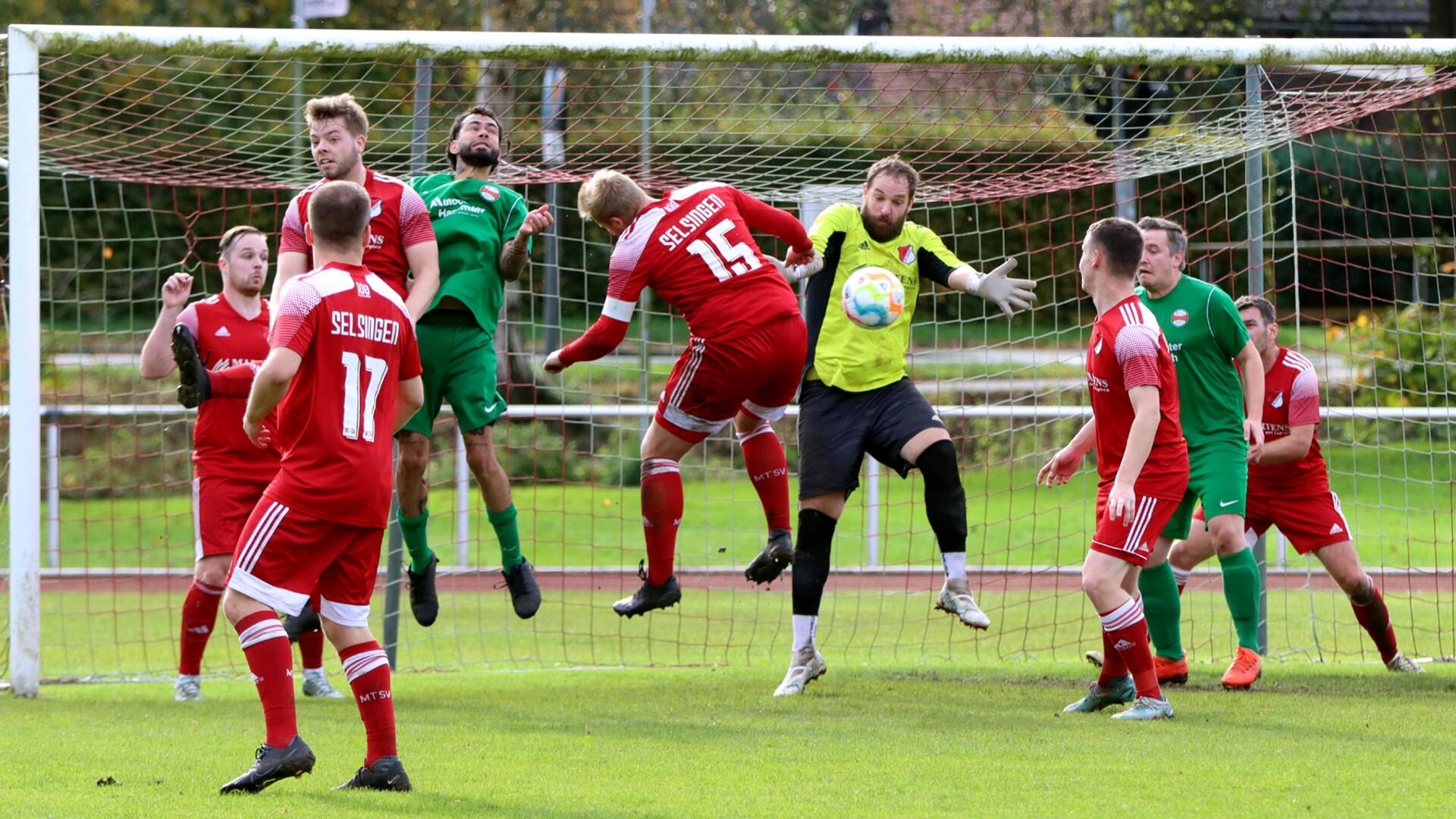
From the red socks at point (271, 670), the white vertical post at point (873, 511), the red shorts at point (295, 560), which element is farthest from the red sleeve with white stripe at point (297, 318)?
the white vertical post at point (873, 511)

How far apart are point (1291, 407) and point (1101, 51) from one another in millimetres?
1975

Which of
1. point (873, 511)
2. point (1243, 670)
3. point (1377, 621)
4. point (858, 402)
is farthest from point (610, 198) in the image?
point (873, 511)

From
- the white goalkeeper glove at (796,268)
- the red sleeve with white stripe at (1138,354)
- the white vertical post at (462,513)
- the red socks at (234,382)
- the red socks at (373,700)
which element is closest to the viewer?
the red socks at (373,700)

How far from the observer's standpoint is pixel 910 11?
92.1 ft

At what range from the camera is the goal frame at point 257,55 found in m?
6.85

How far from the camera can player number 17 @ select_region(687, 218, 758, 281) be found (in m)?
6.27

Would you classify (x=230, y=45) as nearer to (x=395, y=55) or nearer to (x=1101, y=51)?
(x=395, y=55)

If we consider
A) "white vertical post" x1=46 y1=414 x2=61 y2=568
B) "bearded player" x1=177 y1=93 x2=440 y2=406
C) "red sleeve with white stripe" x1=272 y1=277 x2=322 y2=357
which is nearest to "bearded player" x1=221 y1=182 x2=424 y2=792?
"red sleeve with white stripe" x1=272 y1=277 x2=322 y2=357

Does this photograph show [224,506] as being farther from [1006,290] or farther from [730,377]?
[1006,290]

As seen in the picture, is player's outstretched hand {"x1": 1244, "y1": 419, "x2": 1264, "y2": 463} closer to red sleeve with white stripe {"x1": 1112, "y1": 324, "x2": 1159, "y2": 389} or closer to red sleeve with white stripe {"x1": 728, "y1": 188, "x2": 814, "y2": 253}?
red sleeve with white stripe {"x1": 1112, "y1": 324, "x2": 1159, "y2": 389}

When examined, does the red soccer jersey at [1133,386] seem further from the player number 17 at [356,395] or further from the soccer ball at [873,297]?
the player number 17 at [356,395]

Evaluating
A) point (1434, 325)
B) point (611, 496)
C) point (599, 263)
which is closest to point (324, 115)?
point (611, 496)

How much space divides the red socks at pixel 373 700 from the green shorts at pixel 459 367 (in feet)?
7.38

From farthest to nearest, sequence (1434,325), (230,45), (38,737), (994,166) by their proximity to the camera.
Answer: (1434,325) → (994,166) → (230,45) → (38,737)
